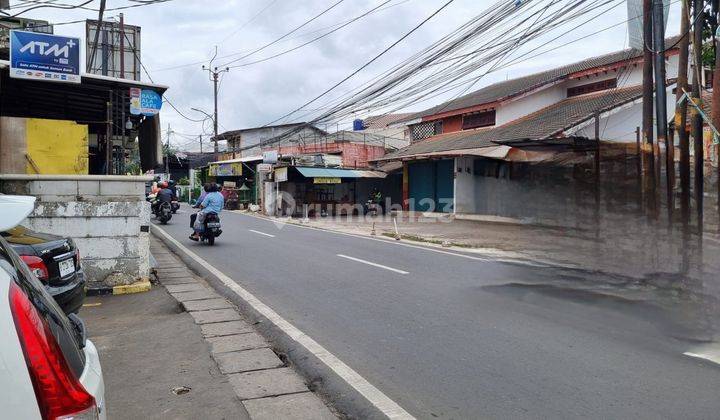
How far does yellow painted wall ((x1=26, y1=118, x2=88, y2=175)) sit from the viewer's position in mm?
8453

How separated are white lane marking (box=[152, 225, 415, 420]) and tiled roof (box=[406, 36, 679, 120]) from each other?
1904 centimetres

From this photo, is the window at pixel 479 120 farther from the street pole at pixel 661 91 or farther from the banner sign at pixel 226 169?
the banner sign at pixel 226 169

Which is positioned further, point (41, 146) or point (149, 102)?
point (149, 102)

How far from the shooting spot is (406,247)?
45.1 ft

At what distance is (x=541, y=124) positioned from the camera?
20.6 m

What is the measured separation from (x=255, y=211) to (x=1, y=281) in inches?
1267

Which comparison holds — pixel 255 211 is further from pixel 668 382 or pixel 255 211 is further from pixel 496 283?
pixel 668 382

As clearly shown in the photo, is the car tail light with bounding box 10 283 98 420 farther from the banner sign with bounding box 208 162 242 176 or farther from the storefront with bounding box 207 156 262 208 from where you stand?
the banner sign with bounding box 208 162 242 176

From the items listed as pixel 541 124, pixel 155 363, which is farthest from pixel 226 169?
pixel 155 363

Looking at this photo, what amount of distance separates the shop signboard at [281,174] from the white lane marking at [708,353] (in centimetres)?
2453

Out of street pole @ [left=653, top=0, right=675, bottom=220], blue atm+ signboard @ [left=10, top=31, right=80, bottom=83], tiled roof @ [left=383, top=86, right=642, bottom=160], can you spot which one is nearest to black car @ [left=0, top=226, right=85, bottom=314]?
blue atm+ signboard @ [left=10, top=31, right=80, bottom=83]

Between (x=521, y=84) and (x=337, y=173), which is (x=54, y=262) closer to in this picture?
(x=337, y=173)

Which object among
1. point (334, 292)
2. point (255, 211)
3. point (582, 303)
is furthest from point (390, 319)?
point (255, 211)

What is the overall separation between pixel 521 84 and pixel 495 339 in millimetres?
23593
